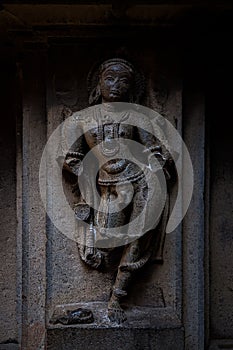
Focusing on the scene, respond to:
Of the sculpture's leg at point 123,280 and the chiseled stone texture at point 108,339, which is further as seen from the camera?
the sculpture's leg at point 123,280

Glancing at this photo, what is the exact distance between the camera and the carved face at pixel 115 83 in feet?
12.7

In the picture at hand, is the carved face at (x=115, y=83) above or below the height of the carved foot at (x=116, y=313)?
above

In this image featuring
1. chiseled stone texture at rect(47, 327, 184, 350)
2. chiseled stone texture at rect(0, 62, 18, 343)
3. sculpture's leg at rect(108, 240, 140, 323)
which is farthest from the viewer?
chiseled stone texture at rect(0, 62, 18, 343)

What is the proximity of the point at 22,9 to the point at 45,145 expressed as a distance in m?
0.68

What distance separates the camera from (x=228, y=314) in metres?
4.22

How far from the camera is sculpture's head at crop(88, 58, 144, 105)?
3.88 meters

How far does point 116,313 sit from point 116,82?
43.2 inches

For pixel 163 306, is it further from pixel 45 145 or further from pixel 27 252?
pixel 45 145

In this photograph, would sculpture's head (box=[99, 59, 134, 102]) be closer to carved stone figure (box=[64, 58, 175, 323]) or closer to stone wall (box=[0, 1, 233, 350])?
carved stone figure (box=[64, 58, 175, 323])

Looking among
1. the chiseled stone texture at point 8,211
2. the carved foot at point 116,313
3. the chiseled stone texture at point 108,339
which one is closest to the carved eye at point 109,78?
the chiseled stone texture at point 8,211

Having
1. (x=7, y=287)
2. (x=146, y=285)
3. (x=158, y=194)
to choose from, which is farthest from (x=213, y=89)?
(x=7, y=287)

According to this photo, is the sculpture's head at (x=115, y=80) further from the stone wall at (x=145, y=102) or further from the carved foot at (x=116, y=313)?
Result: the carved foot at (x=116, y=313)

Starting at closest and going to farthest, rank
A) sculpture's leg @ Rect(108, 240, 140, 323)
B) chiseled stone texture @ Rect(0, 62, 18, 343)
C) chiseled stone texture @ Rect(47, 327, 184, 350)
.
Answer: chiseled stone texture @ Rect(47, 327, 184, 350) → sculpture's leg @ Rect(108, 240, 140, 323) → chiseled stone texture @ Rect(0, 62, 18, 343)

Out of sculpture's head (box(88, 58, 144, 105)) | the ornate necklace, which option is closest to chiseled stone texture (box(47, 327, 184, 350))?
the ornate necklace
